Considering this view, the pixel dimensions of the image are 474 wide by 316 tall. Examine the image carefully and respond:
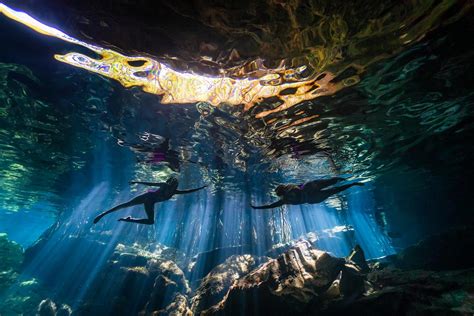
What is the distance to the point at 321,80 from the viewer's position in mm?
A: 8289

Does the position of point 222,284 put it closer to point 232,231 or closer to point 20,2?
point 20,2

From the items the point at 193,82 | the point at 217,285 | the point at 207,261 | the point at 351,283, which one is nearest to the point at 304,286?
the point at 351,283

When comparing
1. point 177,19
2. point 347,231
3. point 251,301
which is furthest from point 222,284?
point 347,231

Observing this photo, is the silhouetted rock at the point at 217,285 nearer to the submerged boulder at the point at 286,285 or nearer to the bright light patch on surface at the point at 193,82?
the submerged boulder at the point at 286,285

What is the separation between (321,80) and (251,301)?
8059mm

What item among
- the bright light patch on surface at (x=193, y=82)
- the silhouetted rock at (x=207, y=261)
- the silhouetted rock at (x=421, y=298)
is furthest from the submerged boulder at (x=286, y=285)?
the silhouetted rock at (x=207, y=261)

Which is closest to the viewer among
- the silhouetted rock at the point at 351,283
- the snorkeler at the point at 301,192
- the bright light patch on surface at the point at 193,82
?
the bright light patch on surface at the point at 193,82

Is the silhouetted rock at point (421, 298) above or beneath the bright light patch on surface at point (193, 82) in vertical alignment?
beneath

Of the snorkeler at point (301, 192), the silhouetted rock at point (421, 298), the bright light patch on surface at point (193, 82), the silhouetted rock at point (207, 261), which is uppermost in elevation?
the bright light patch on surface at point (193, 82)

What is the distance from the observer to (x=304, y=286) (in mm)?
7629

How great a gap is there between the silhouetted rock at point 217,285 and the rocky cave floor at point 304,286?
41 millimetres

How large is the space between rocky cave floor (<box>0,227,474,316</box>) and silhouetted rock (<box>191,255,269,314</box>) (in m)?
0.04

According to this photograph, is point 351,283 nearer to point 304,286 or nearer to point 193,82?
point 304,286

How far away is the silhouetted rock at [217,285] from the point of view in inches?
402
